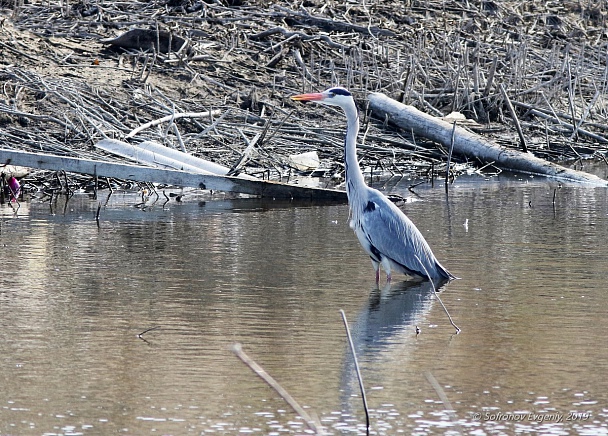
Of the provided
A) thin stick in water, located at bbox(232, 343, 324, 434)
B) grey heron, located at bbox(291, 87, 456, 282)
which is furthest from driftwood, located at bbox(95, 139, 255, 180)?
thin stick in water, located at bbox(232, 343, 324, 434)

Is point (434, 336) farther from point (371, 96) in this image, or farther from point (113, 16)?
point (113, 16)

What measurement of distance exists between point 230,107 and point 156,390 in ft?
33.3

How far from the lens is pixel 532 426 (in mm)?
5230

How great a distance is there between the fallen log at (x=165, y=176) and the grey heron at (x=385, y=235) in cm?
284

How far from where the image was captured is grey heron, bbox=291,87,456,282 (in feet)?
28.6

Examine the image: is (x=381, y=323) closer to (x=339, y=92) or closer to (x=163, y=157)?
(x=339, y=92)

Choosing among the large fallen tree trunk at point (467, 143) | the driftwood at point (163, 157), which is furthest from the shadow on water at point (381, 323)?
the large fallen tree trunk at point (467, 143)

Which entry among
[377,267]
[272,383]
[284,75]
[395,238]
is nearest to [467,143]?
[284,75]

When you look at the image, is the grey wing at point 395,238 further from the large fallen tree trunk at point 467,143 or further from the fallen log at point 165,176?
the large fallen tree trunk at point 467,143

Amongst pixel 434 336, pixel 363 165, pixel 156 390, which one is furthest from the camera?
pixel 363 165

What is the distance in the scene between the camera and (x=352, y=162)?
9219 mm

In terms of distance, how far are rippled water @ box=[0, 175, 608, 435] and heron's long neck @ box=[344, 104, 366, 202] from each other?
598 millimetres

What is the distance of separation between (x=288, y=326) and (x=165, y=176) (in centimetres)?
526

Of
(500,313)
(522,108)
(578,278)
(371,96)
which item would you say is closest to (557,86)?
(522,108)
